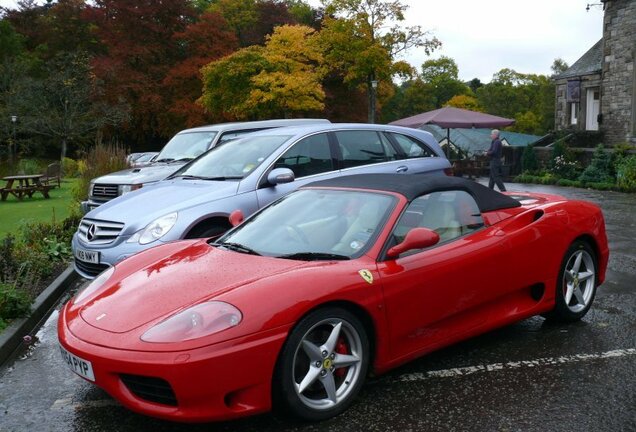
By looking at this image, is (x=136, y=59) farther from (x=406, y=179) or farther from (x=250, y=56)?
(x=406, y=179)

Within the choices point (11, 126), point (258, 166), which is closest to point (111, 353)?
point (258, 166)

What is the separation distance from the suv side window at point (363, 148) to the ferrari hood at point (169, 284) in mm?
3787

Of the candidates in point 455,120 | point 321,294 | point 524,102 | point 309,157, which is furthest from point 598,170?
point 524,102

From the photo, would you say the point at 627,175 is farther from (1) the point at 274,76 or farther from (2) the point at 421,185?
(1) the point at 274,76

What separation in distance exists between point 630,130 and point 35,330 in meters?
23.9

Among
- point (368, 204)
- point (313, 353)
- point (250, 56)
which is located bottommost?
point (313, 353)

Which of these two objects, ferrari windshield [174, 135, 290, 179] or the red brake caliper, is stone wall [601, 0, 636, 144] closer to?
ferrari windshield [174, 135, 290, 179]

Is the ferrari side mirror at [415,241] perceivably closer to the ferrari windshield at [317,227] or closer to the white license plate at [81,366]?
the ferrari windshield at [317,227]

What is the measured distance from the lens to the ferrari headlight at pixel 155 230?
6309 millimetres

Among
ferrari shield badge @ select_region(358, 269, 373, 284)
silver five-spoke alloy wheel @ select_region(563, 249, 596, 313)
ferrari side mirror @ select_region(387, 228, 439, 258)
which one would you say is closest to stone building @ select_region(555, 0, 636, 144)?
silver five-spoke alloy wheel @ select_region(563, 249, 596, 313)

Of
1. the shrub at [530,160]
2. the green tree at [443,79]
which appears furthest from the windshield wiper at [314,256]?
the green tree at [443,79]

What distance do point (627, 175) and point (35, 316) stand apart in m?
17.0

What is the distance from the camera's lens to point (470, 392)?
4.08 m

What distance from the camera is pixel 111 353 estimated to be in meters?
3.39
